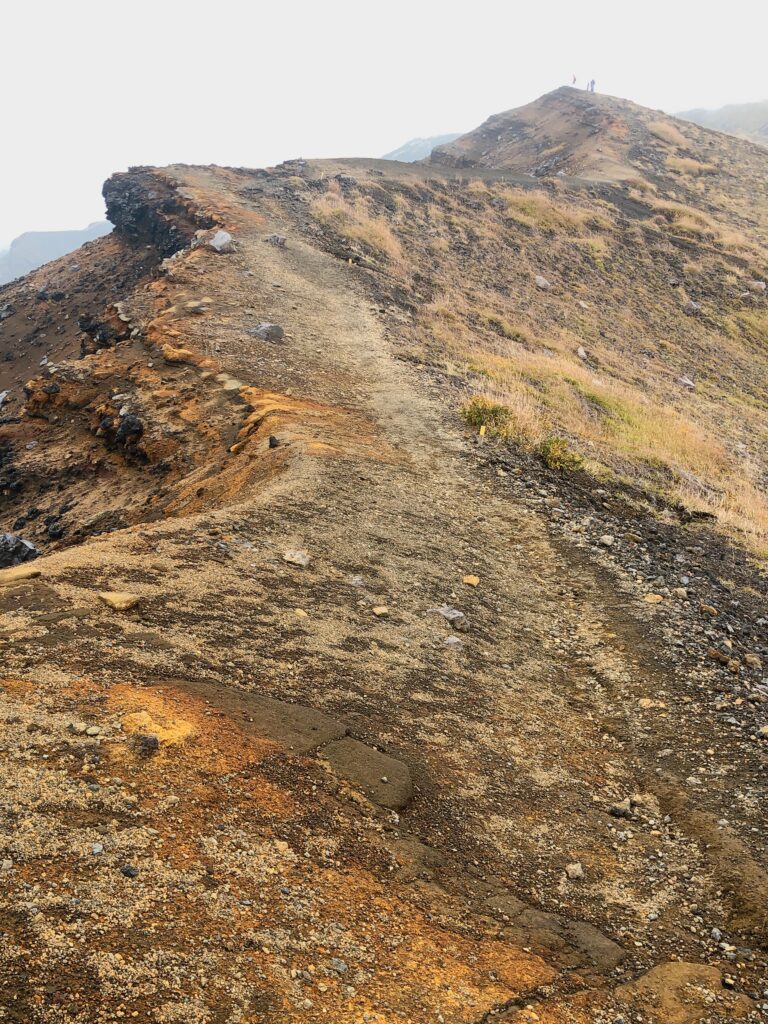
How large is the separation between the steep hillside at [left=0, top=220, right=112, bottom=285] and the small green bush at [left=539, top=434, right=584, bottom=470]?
11143 cm

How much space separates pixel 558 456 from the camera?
9805 millimetres

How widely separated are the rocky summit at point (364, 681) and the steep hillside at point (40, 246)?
10704cm

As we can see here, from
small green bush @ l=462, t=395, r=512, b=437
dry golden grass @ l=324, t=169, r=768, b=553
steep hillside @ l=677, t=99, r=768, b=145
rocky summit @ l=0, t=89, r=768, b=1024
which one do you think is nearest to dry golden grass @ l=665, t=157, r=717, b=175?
dry golden grass @ l=324, t=169, r=768, b=553

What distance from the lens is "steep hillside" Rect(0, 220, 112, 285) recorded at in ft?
345

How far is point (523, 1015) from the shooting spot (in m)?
2.86

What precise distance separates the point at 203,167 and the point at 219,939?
91.1ft

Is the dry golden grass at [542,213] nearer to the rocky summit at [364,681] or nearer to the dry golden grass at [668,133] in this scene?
the rocky summit at [364,681]

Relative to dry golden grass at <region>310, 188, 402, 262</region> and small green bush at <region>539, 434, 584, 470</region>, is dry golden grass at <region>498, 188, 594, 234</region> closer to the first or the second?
dry golden grass at <region>310, 188, 402, 262</region>

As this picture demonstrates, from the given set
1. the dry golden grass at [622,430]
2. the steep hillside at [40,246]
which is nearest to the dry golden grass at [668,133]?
the dry golden grass at [622,430]

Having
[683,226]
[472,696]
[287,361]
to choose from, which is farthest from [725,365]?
[472,696]

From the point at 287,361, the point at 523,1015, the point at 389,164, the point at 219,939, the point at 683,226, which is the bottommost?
the point at 523,1015

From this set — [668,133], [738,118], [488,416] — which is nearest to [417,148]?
[738,118]

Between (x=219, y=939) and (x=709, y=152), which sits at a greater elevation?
(x=709, y=152)

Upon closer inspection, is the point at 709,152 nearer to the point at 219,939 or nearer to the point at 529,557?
the point at 529,557
